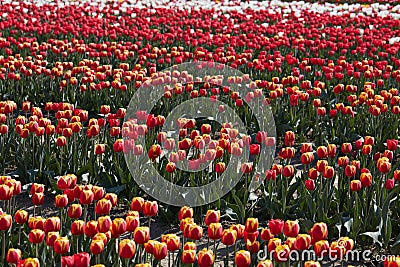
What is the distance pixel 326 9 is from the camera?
16219mm

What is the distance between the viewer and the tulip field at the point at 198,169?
329 centimetres

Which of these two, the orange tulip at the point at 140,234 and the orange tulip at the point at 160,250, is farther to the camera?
the orange tulip at the point at 140,234

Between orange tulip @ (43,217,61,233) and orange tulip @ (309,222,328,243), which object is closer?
orange tulip @ (309,222,328,243)

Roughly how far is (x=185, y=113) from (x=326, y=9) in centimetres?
988

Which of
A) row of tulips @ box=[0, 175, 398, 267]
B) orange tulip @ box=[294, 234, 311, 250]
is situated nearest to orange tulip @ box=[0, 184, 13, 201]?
row of tulips @ box=[0, 175, 398, 267]

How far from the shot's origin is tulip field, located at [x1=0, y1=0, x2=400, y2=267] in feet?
10.8

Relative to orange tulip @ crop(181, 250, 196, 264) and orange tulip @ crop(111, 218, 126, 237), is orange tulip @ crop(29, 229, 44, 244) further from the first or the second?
orange tulip @ crop(181, 250, 196, 264)

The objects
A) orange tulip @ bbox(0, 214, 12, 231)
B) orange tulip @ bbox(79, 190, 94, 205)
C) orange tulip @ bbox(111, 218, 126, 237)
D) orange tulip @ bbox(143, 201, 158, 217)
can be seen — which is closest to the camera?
orange tulip @ bbox(111, 218, 126, 237)

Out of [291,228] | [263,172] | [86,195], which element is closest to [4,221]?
[86,195]

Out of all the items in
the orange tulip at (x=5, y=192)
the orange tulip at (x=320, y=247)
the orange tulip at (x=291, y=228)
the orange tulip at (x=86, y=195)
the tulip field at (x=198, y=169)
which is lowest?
the tulip field at (x=198, y=169)

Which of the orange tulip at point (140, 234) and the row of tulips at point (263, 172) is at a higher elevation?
the orange tulip at point (140, 234)

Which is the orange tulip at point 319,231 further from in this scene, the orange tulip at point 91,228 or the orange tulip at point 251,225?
the orange tulip at point 91,228

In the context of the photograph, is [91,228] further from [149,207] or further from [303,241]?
[303,241]

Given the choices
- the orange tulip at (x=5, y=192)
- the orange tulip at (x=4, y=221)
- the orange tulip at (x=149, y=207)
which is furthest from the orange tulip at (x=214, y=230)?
the orange tulip at (x=5, y=192)
